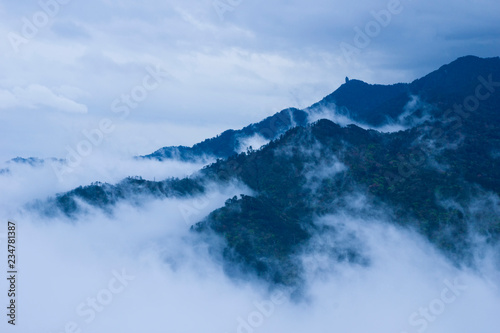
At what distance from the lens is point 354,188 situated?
150m

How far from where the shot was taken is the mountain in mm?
132625

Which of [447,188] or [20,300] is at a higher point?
[447,188]

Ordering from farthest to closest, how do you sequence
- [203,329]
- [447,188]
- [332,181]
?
[203,329], [332,181], [447,188]

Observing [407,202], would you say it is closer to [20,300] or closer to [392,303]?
[392,303]

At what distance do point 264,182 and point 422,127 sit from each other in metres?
63.1

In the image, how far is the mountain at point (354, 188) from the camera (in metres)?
133

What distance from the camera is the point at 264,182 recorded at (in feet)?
518

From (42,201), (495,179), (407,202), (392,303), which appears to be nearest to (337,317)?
(392,303)

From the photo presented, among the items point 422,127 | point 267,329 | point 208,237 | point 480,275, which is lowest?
point 267,329

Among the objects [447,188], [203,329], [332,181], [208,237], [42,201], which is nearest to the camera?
[447,188]

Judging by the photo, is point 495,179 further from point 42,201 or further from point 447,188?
point 42,201

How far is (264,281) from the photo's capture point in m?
137

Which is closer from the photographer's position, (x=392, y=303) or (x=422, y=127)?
(x=392, y=303)

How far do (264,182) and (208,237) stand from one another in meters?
28.6
